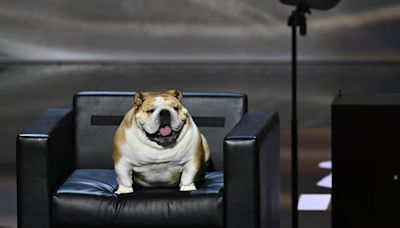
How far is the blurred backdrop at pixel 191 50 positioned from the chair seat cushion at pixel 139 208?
3.02 meters

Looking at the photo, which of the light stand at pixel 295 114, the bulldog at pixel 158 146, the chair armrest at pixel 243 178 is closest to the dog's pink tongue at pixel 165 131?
the bulldog at pixel 158 146

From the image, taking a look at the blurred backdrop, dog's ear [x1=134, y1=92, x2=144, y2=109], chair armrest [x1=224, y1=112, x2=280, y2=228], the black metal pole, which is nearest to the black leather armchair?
chair armrest [x1=224, y1=112, x2=280, y2=228]

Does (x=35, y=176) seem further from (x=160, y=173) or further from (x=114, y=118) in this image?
(x=114, y=118)

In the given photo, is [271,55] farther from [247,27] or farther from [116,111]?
[116,111]

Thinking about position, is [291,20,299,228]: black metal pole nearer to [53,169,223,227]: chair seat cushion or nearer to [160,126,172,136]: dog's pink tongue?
[53,169,223,227]: chair seat cushion

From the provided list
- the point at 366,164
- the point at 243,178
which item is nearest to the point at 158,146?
the point at 243,178

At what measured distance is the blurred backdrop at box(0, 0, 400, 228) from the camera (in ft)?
26.3

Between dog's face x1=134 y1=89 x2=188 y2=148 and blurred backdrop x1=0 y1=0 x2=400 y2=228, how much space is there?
2891 millimetres

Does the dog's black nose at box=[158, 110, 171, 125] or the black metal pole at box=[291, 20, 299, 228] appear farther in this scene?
the black metal pole at box=[291, 20, 299, 228]

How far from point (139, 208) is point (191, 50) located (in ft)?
12.3

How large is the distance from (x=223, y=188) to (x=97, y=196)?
0.49 m

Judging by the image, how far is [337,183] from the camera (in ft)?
16.1

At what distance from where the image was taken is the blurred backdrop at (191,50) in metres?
8.01

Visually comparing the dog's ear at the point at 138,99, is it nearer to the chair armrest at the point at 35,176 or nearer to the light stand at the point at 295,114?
the chair armrest at the point at 35,176
